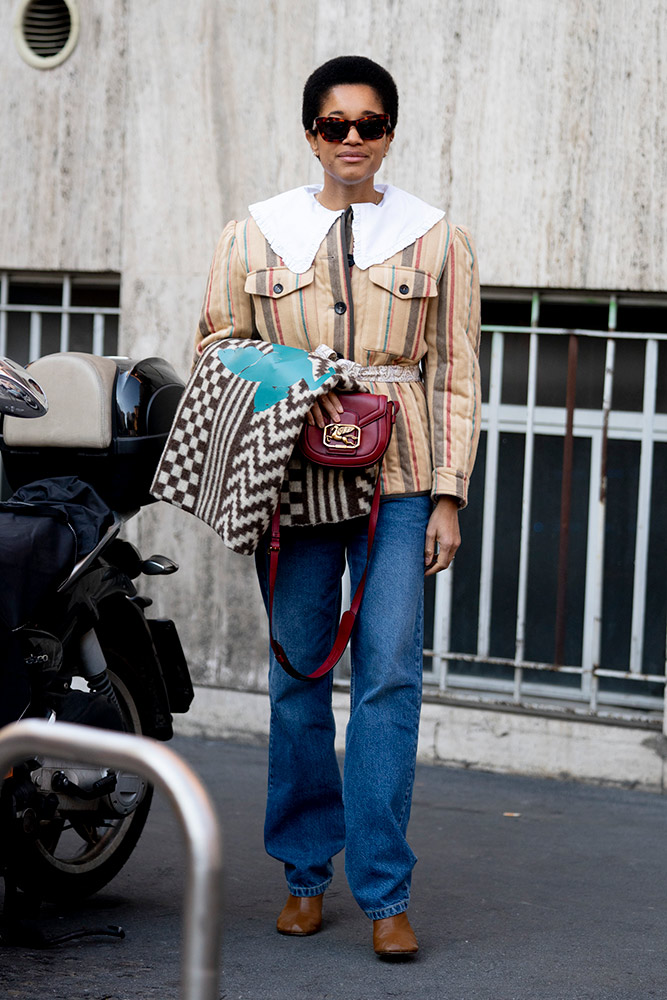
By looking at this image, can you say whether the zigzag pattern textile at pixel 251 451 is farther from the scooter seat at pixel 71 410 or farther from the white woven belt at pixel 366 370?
the scooter seat at pixel 71 410

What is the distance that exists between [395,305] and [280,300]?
0.28m

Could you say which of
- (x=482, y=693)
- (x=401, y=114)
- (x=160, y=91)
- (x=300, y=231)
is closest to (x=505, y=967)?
(x=300, y=231)

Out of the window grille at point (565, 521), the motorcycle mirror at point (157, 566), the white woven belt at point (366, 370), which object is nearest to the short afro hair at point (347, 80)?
the white woven belt at point (366, 370)

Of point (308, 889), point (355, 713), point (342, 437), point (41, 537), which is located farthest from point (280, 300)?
point (308, 889)

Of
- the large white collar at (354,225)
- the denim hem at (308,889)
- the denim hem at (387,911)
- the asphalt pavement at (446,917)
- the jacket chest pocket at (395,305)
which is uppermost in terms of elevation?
the large white collar at (354,225)

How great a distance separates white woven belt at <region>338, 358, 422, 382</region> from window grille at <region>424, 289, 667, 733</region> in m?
2.06

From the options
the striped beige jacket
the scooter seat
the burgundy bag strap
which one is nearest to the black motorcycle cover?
the scooter seat

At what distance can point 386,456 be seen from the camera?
3.38 m

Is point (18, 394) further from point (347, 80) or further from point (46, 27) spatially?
point (46, 27)

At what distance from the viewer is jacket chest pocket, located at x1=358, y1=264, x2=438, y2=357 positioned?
11.0ft

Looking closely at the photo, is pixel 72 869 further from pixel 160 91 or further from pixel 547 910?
pixel 160 91

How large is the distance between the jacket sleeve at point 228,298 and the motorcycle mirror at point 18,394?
439 mm

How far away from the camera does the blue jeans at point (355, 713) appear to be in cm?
331

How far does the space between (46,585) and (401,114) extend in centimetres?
294
